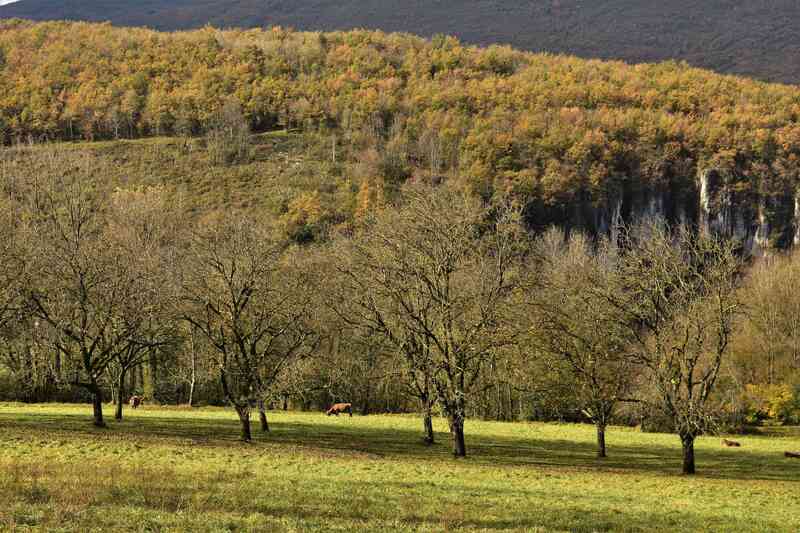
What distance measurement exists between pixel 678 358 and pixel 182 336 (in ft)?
114

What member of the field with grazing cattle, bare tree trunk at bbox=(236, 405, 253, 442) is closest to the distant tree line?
bare tree trunk at bbox=(236, 405, 253, 442)

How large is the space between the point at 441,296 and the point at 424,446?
8466mm

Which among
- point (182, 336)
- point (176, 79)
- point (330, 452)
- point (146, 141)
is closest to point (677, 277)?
point (330, 452)

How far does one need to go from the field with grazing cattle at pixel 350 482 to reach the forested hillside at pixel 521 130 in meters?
103

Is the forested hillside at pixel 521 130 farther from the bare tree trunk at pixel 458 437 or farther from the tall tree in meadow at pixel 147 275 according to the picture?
the bare tree trunk at pixel 458 437

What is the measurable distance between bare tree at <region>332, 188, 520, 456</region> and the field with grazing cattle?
4.06 metres

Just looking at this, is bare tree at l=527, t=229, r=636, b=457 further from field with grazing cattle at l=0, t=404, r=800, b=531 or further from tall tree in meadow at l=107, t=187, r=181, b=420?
tall tree in meadow at l=107, t=187, r=181, b=420

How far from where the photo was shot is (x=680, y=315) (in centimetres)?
3497

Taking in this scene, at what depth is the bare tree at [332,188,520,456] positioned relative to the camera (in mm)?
34031

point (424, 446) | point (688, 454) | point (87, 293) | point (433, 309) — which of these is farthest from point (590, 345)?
point (87, 293)

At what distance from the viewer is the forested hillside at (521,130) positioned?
15650 centimetres

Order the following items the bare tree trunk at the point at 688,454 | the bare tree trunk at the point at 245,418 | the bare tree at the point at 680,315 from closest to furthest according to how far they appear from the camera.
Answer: the bare tree at the point at 680,315, the bare tree trunk at the point at 688,454, the bare tree trunk at the point at 245,418

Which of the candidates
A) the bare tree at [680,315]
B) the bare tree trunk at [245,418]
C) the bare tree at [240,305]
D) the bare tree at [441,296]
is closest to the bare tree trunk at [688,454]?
the bare tree at [680,315]

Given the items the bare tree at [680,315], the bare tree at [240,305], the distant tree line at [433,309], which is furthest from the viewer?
the bare tree at [240,305]
